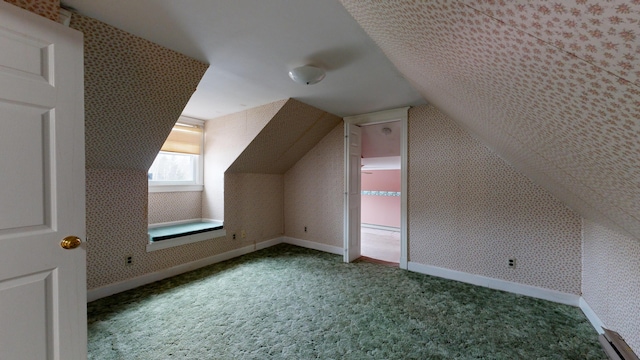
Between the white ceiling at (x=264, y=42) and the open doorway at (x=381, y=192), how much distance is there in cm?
146

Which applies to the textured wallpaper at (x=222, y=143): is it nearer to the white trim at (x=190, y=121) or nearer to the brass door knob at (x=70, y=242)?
the white trim at (x=190, y=121)

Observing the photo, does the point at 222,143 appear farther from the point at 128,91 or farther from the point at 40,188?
the point at 40,188

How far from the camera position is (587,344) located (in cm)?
185

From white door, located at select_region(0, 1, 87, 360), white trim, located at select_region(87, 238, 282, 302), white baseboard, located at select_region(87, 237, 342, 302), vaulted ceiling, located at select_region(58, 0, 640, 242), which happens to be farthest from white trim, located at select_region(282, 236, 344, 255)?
white door, located at select_region(0, 1, 87, 360)

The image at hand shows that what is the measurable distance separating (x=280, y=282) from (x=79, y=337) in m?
1.81

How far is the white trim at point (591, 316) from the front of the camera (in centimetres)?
199

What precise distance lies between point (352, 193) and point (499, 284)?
6.59 feet

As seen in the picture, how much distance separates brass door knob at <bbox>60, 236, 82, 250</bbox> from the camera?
1238 millimetres

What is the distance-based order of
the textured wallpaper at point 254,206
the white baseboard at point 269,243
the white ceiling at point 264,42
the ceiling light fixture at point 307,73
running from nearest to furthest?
the white ceiling at point 264,42, the ceiling light fixture at point 307,73, the textured wallpaper at point 254,206, the white baseboard at point 269,243

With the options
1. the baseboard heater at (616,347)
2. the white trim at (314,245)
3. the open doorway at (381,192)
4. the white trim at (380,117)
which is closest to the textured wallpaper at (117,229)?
the white trim at (314,245)

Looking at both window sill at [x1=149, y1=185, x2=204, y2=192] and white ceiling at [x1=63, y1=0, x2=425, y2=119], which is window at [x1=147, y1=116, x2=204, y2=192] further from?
white ceiling at [x1=63, y1=0, x2=425, y2=119]

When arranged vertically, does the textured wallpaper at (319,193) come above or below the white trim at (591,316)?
above

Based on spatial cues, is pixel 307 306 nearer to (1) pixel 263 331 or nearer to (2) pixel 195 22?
(1) pixel 263 331

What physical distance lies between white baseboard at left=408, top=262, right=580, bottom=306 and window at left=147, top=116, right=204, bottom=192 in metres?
3.40
